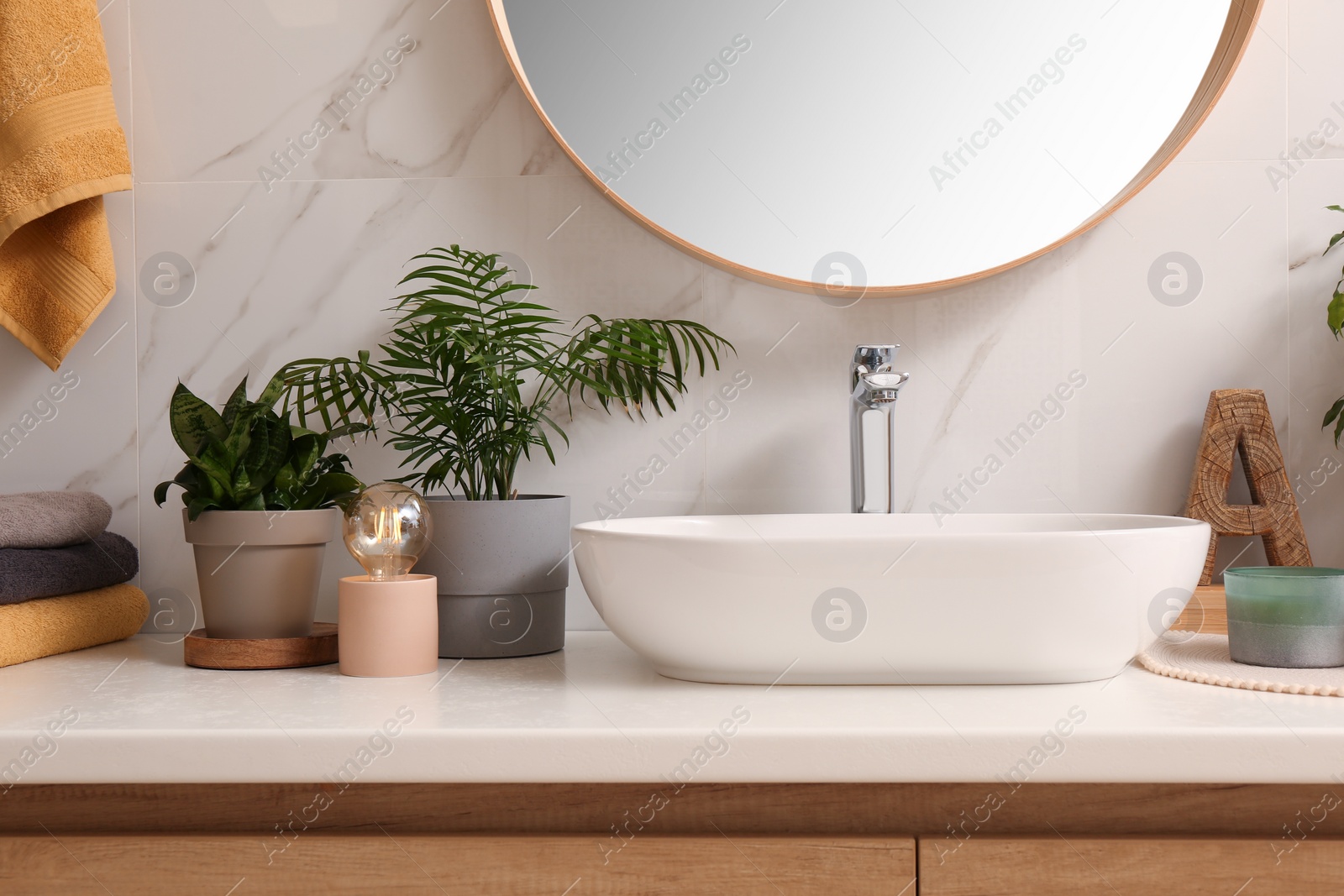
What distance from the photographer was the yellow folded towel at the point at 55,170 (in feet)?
3.43

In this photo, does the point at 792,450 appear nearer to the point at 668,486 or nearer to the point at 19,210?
the point at 668,486

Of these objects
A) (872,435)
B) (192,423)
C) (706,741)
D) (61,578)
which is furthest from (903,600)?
(61,578)

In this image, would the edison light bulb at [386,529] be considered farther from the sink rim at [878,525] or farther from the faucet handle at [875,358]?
the faucet handle at [875,358]

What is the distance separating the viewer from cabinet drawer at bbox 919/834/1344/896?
62cm

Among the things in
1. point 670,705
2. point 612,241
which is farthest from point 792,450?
point 670,705

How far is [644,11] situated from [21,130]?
69 centimetres

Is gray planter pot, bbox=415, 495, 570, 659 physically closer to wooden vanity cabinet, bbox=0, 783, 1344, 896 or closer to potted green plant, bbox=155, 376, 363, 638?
potted green plant, bbox=155, 376, 363, 638

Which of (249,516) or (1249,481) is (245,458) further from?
(1249,481)

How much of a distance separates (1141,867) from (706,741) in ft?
0.96

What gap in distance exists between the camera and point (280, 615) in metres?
0.92

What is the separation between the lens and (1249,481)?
1.06m

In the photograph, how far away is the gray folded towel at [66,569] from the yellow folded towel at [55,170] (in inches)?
10.0

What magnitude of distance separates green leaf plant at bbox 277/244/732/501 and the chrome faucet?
0.16m

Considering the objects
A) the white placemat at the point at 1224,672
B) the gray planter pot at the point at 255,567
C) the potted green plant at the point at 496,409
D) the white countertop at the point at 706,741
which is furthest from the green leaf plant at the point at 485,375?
the white placemat at the point at 1224,672
